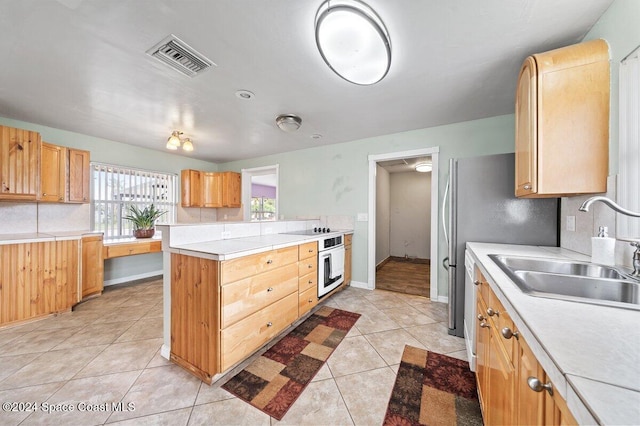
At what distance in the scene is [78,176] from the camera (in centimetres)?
311

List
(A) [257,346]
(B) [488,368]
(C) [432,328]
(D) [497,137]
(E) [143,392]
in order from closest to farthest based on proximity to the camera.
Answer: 1. (B) [488,368]
2. (E) [143,392]
3. (A) [257,346]
4. (C) [432,328]
5. (D) [497,137]

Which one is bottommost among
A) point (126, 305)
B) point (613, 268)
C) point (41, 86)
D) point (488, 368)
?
point (126, 305)

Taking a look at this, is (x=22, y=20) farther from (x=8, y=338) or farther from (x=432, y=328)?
(x=432, y=328)

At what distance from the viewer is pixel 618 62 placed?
1.22 meters

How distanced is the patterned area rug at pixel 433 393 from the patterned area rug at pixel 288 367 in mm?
589

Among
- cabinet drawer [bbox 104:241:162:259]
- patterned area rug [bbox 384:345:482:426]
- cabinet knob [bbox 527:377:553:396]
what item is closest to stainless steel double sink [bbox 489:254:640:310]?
cabinet knob [bbox 527:377:553:396]

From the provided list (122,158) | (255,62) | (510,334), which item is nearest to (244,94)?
(255,62)

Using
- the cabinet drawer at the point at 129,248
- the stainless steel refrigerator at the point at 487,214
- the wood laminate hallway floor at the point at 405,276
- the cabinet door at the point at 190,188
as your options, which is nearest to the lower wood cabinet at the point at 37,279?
the cabinet drawer at the point at 129,248

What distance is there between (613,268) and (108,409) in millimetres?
2881

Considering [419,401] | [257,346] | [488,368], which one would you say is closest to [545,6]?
[488,368]

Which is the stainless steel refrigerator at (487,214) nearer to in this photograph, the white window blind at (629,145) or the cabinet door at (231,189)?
the white window blind at (629,145)

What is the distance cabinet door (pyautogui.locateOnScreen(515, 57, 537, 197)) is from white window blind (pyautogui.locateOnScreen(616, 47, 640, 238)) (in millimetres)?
335

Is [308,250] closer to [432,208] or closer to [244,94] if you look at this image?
[244,94]

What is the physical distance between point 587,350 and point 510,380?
420 millimetres
